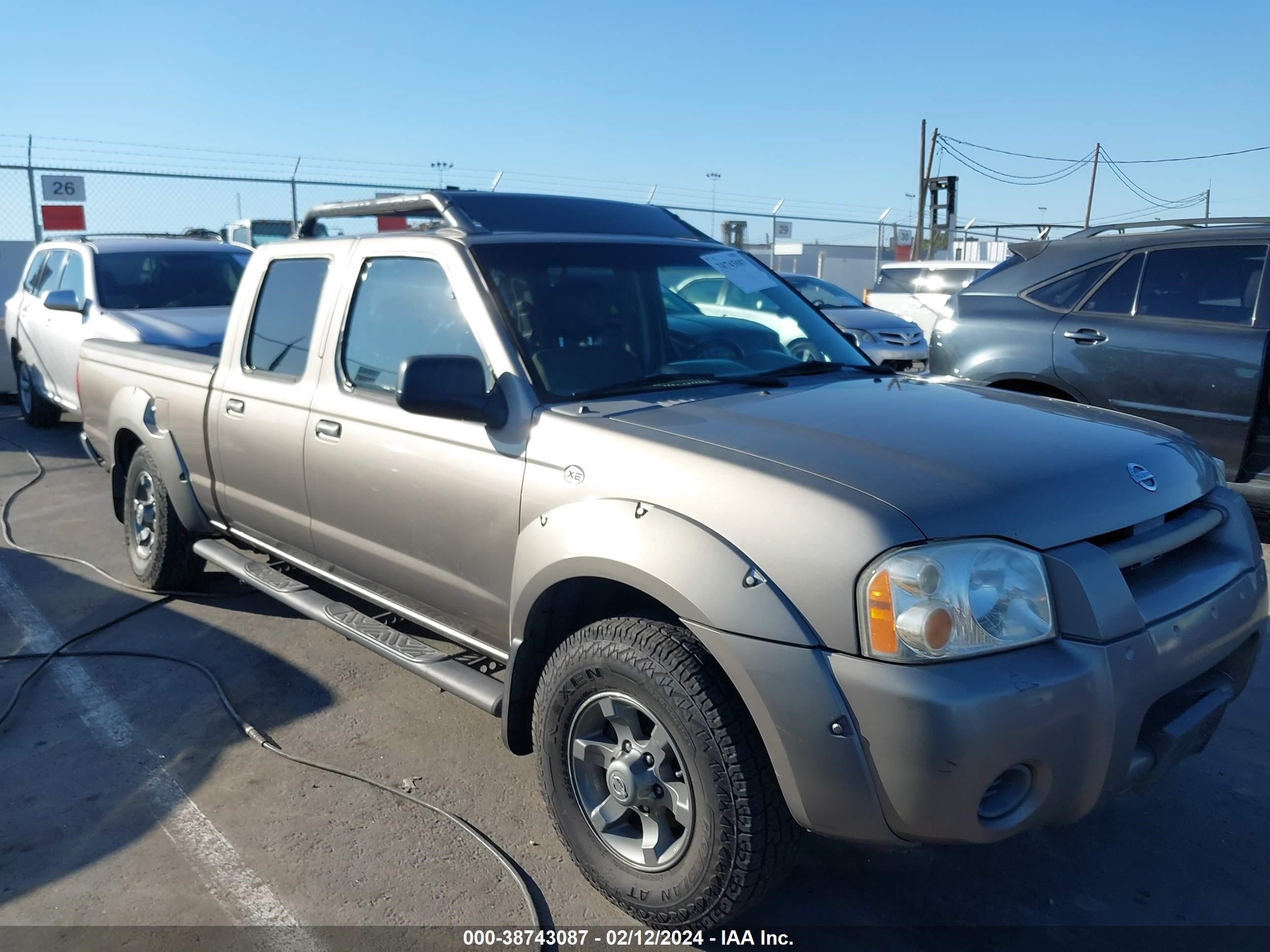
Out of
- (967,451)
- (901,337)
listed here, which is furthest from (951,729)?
(901,337)

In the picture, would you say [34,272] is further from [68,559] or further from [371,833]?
[371,833]

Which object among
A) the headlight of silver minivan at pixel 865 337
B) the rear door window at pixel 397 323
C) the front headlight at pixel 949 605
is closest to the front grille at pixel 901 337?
the headlight of silver minivan at pixel 865 337

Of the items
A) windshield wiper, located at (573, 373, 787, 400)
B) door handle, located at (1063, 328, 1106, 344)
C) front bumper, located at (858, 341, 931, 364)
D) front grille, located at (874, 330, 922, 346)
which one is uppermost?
windshield wiper, located at (573, 373, 787, 400)

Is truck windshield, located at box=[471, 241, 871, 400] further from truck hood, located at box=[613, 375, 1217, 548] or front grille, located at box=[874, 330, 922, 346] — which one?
front grille, located at box=[874, 330, 922, 346]

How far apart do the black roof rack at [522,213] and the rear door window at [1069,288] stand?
2924 millimetres

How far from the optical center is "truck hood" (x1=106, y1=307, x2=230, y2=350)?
313 inches

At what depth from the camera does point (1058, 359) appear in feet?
19.7

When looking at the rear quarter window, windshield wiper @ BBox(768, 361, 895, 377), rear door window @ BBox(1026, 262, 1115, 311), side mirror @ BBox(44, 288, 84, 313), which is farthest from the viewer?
the rear quarter window

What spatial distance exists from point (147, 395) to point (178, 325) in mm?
3403

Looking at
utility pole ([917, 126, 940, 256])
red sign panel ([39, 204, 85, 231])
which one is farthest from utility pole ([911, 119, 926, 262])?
red sign panel ([39, 204, 85, 231])

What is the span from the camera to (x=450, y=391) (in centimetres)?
291

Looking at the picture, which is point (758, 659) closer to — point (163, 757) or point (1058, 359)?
point (163, 757)

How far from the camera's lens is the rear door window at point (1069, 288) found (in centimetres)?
609

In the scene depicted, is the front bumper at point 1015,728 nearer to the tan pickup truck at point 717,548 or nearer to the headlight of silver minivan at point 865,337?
the tan pickup truck at point 717,548
